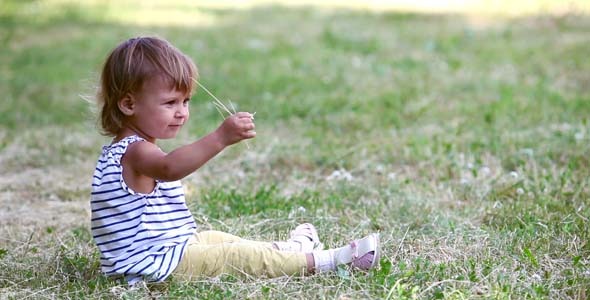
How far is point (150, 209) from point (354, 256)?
0.77m

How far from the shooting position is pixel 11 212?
14.7ft

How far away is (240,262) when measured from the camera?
3289 millimetres

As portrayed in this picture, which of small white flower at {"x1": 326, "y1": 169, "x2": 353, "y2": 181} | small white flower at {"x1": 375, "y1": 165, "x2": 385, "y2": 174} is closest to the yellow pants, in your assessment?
small white flower at {"x1": 326, "y1": 169, "x2": 353, "y2": 181}

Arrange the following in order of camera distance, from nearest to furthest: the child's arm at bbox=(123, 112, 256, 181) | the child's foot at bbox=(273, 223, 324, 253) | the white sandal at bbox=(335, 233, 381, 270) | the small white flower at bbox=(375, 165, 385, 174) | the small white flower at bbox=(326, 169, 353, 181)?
the child's arm at bbox=(123, 112, 256, 181)
the white sandal at bbox=(335, 233, 381, 270)
the child's foot at bbox=(273, 223, 324, 253)
the small white flower at bbox=(326, 169, 353, 181)
the small white flower at bbox=(375, 165, 385, 174)

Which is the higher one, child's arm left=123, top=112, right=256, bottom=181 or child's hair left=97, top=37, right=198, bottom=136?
child's hair left=97, top=37, right=198, bottom=136

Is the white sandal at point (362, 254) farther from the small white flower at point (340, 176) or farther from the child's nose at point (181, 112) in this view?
the small white flower at point (340, 176)

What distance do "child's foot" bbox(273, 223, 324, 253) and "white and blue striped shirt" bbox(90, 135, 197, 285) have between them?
0.42m

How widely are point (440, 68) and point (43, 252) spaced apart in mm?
4652

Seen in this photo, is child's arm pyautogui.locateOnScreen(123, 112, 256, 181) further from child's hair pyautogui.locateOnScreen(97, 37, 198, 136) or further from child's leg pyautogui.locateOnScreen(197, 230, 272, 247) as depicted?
child's leg pyautogui.locateOnScreen(197, 230, 272, 247)

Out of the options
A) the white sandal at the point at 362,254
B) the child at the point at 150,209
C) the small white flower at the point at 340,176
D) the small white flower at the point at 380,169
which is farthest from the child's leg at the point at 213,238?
the small white flower at the point at 380,169

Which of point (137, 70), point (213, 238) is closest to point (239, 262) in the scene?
point (213, 238)

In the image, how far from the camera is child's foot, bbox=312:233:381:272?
322 cm

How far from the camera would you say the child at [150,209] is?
10.7 ft

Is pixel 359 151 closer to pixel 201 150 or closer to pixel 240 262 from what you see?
pixel 240 262
